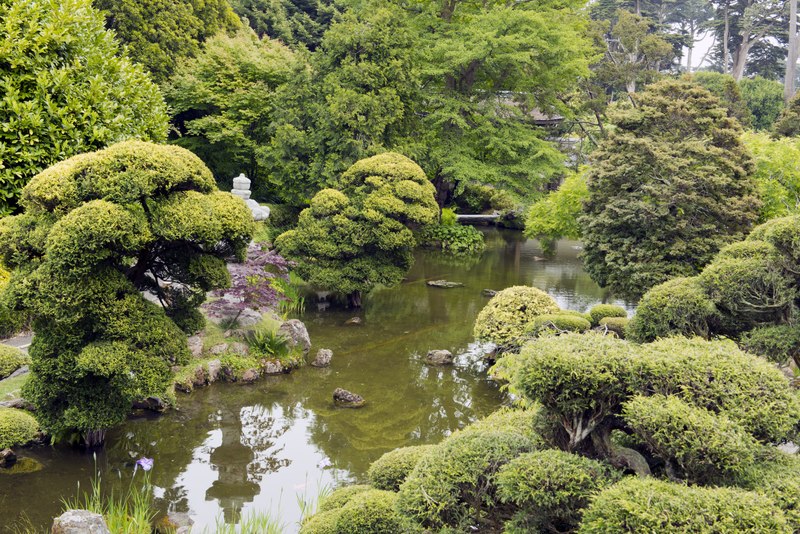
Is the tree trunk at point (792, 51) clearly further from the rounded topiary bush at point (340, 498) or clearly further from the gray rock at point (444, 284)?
the rounded topiary bush at point (340, 498)

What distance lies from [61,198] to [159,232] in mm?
928

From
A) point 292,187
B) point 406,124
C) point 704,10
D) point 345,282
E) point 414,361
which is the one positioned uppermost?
point 704,10

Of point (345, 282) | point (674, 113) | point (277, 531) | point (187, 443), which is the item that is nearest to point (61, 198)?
point (187, 443)

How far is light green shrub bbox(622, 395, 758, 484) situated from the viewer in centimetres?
289

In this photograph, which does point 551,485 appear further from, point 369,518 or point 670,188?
point 670,188

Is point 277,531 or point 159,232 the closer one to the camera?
point 277,531

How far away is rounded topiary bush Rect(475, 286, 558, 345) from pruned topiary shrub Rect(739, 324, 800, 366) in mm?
3901

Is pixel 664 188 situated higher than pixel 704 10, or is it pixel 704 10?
pixel 704 10

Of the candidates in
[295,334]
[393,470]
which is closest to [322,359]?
[295,334]

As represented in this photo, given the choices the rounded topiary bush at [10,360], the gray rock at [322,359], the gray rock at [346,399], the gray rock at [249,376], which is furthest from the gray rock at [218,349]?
the rounded topiary bush at [10,360]

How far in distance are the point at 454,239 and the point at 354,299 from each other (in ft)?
26.7

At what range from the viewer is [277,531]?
5.02 m

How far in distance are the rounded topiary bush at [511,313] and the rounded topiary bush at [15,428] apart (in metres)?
6.20

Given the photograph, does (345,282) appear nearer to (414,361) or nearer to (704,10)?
(414,361)
